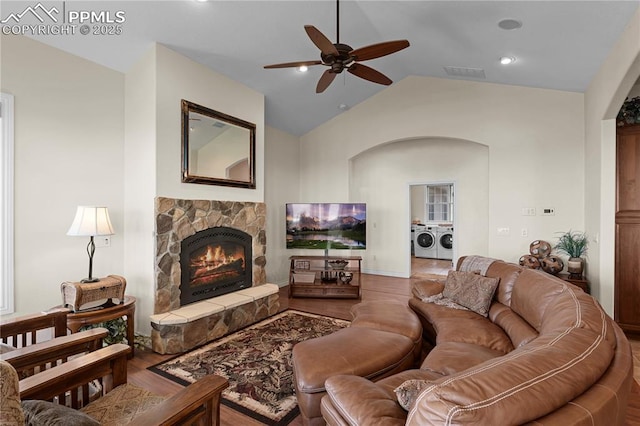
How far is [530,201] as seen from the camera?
4.72 m

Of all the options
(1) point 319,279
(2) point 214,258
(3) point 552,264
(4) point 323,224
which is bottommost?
(1) point 319,279

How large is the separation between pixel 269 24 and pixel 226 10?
1.61ft

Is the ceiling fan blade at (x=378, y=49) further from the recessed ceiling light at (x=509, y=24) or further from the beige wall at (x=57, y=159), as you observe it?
the beige wall at (x=57, y=159)

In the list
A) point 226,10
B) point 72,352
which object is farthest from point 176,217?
point 226,10

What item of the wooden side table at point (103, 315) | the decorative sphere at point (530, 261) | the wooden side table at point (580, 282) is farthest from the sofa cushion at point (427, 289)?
the wooden side table at point (103, 315)

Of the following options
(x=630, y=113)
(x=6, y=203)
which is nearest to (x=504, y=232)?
(x=630, y=113)

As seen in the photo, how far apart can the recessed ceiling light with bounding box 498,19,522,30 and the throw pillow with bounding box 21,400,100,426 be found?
398 centimetres

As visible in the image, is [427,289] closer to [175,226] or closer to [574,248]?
[574,248]

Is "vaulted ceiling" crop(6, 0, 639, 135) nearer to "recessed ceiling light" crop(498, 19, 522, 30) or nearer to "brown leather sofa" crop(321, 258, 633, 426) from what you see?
"recessed ceiling light" crop(498, 19, 522, 30)

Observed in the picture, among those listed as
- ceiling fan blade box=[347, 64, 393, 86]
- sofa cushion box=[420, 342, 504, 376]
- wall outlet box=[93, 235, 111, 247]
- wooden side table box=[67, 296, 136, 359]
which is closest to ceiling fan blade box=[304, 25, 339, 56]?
ceiling fan blade box=[347, 64, 393, 86]

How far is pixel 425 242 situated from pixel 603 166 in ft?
19.2

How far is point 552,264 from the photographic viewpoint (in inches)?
164

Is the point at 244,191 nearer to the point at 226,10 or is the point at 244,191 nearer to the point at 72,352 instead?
the point at 226,10

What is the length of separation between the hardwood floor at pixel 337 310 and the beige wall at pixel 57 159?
1.18m
